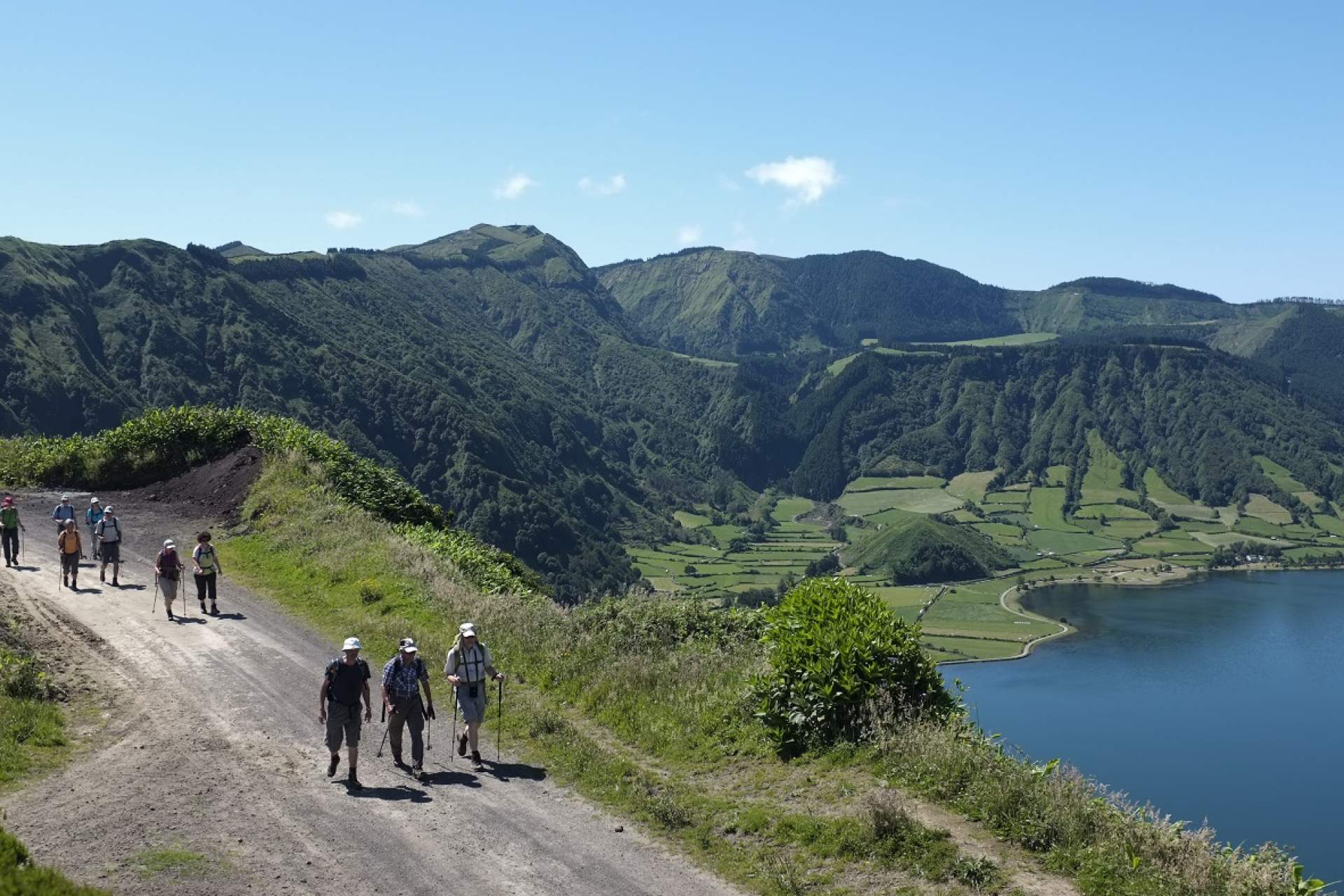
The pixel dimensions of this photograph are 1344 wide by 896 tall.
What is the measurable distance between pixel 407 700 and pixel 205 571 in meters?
12.6

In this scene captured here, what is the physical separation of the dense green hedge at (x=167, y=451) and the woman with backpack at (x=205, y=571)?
1417 cm

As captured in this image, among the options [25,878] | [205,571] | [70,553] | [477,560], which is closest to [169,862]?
[25,878]

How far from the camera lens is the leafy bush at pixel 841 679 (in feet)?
52.9

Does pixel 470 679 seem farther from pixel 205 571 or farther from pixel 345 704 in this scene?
pixel 205 571

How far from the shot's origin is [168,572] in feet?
82.1

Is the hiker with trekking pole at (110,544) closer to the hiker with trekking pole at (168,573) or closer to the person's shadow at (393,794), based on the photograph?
the hiker with trekking pole at (168,573)

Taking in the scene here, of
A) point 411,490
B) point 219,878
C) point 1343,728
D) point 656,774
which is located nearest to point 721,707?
point 656,774

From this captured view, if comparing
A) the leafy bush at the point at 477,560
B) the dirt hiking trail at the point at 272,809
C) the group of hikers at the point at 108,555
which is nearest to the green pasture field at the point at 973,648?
the leafy bush at the point at 477,560

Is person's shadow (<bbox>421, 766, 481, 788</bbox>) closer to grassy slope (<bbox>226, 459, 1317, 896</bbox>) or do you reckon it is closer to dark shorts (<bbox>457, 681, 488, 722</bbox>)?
dark shorts (<bbox>457, 681, 488, 722</bbox>)

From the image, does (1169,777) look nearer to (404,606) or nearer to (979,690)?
(979,690)

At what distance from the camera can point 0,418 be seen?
603 ft

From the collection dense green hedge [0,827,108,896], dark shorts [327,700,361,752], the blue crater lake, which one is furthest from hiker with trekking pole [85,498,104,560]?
the blue crater lake

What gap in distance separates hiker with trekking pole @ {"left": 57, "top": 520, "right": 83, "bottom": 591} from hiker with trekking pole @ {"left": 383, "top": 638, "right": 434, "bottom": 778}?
15996 millimetres

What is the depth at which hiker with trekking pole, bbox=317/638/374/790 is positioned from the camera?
1542 centimetres
